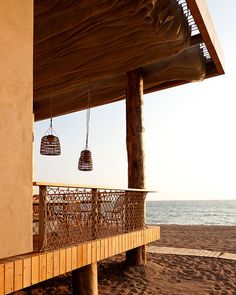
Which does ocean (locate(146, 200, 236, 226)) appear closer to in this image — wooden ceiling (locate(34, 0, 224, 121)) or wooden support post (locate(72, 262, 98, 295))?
wooden ceiling (locate(34, 0, 224, 121))

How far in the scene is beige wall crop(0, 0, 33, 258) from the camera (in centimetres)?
404

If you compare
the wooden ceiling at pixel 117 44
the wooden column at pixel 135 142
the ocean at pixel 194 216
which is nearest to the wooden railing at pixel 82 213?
the wooden column at pixel 135 142

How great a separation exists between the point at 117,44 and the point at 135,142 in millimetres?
2340

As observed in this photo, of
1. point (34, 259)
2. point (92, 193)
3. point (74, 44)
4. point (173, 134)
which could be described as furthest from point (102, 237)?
point (173, 134)

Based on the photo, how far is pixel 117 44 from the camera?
7480mm

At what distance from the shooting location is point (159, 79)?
9367mm

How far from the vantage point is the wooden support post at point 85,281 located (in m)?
6.24

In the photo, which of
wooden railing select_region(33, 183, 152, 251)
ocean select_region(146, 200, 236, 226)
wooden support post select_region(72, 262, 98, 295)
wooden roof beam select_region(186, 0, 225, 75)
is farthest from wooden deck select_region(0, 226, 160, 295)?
ocean select_region(146, 200, 236, 226)

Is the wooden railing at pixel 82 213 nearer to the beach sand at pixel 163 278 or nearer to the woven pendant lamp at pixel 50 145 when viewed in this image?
the beach sand at pixel 163 278

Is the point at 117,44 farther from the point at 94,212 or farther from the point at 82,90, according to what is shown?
the point at 94,212

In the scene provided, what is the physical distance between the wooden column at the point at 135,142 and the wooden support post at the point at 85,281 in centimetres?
241

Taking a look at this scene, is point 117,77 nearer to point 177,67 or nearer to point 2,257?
point 177,67

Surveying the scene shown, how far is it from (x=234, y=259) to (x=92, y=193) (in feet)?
19.0

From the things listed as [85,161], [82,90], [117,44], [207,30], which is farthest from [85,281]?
[82,90]
